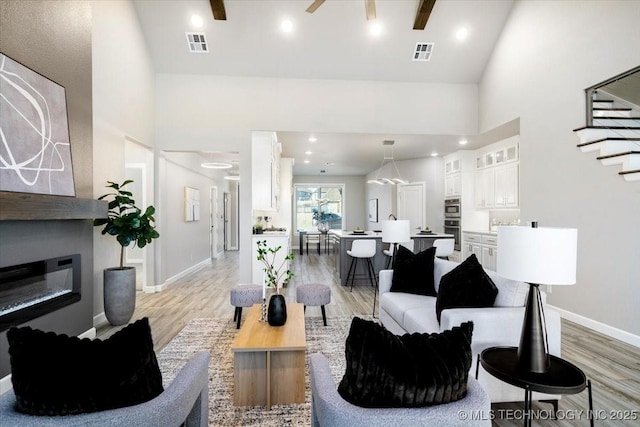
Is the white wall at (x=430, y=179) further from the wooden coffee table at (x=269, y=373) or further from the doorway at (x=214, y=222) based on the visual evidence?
the wooden coffee table at (x=269, y=373)

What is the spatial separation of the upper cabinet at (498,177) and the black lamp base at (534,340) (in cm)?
531

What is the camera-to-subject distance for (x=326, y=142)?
704 cm

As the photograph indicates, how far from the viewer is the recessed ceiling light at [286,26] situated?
527 centimetres

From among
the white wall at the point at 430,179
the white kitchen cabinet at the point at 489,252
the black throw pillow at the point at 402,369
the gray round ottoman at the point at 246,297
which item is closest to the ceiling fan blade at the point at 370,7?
the gray round ottoman at the point at 246,297

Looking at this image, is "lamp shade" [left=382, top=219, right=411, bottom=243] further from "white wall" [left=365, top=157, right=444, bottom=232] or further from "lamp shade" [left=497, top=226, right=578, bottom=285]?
"white wall" [left=365, top=157, right=444, bottom=232]

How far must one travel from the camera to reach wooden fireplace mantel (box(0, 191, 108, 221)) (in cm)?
236

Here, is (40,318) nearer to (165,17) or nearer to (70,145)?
(70,145)

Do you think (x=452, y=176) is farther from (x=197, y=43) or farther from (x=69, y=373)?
(x=69, y=373)

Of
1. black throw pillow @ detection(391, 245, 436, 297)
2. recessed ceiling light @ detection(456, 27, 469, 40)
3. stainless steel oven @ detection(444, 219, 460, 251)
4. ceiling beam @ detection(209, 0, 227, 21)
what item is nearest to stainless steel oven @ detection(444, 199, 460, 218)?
stainless steel oven @ detection(444, 219, 460, 251)

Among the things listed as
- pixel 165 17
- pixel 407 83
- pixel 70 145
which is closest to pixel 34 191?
pixel 70 145

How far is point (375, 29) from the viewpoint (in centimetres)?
542

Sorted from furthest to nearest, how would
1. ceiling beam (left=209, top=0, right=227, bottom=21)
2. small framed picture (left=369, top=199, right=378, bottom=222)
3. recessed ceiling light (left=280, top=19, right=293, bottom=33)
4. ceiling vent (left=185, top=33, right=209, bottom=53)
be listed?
small framed picture (left=369, top=199, right=378, bottom=222), ceiling vent (left=185, top=33, right=209, bottom=53), recessed ceiling light (left=280, top=19, right=293, bottom=33), ceiling beam (left=209, top=0, right=227, bottom=21)

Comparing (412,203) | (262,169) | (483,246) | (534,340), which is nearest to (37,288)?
(262,169)

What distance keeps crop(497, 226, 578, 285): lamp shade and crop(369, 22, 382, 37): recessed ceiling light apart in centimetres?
476
